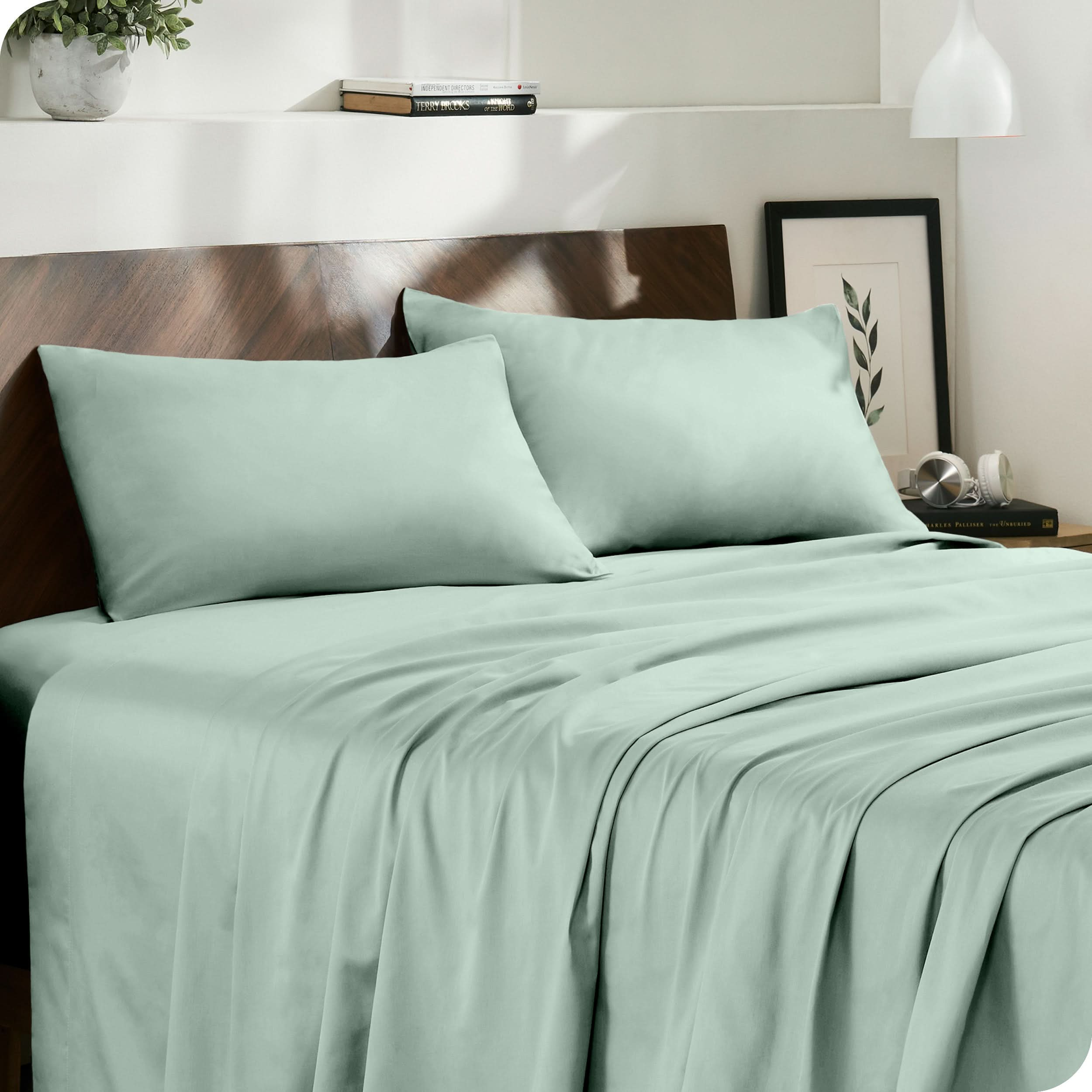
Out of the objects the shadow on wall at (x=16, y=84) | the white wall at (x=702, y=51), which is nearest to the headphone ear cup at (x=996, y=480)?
the white wall at (x=702, y=51)

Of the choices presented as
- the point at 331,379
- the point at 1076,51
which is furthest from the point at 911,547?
the point at 1076,51

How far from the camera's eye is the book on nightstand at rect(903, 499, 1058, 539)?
12.0 feet

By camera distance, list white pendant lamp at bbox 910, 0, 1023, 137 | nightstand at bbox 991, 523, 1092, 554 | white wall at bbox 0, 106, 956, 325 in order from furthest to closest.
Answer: nightstand at bbox 991, 523, 1092, 554
white pendant lamp at bbox 910, 0, 1023, 137
white wall at bbox 0, 106, 956, 325

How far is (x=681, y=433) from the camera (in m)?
2.95

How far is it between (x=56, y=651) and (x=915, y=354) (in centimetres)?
241

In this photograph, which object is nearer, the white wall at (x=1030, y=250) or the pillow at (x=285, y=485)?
the pillow at (x=285, y=485)

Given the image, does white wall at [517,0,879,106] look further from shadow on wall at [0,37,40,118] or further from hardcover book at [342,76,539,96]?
shadow on wall at [0,37,40,118]

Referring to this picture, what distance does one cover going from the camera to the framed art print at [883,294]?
12.6 feet

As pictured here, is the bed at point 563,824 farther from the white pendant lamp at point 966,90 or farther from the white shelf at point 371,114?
the white pendant lamp at point 966,90

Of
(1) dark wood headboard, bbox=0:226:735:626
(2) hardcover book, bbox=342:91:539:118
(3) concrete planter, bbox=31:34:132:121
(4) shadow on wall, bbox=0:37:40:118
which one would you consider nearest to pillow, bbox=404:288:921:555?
(1) dark wood headboard, bbox=0:226:735:626

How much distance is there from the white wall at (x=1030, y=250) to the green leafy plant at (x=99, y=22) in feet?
6.49

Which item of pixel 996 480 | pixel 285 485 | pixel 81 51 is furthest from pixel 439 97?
pixel 996 480

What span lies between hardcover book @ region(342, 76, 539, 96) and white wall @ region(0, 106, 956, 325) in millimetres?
57

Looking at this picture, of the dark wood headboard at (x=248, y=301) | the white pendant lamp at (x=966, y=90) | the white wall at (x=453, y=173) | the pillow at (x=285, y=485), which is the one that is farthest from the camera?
the white pendant lamp at (x=966, y=90)
